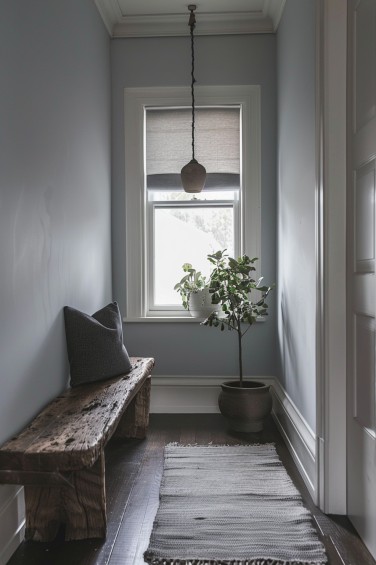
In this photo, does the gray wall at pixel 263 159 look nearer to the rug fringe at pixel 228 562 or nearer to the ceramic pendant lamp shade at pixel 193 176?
the ceramic pendant lamp shade at pixel 193 176

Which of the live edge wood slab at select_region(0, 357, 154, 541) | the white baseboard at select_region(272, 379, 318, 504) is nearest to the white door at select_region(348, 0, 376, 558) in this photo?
the white baseboard at select_region(272, 379, 318, 504)

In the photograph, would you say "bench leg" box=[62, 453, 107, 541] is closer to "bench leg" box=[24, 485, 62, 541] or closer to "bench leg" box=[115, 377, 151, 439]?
"bench leg" box=[24, 485, 62, 541]

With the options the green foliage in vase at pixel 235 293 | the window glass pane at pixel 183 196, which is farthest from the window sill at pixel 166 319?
the window glass pane at pixel 183 196

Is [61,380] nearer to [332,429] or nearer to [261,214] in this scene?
[332,429]

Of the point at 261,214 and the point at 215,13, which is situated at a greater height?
the point at 215,13

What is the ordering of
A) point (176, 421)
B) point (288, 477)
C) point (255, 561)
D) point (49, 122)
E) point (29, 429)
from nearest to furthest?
point (255, 561) → point (29, 429) → point (49, 122) → point (288, 477) → point (176, 421)

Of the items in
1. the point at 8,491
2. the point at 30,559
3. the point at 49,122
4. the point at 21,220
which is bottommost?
the point at 30,559

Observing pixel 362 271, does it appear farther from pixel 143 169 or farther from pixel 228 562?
pixel 143 169

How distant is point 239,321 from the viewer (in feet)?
11.2

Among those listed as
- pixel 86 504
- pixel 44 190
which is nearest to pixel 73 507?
pixel 86 504

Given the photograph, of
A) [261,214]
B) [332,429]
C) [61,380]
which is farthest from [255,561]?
[261,214]

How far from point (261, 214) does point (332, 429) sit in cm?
194

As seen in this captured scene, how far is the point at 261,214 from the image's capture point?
3752 millimetres

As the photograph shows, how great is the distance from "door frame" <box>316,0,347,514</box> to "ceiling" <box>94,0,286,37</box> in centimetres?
151
